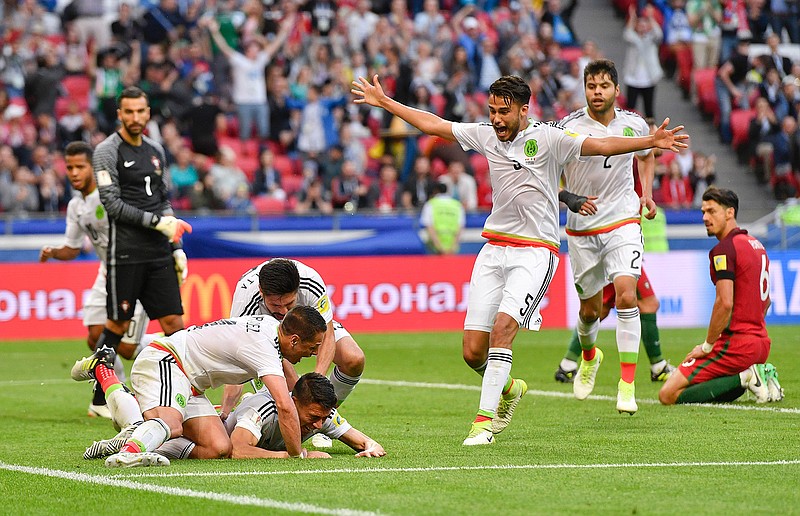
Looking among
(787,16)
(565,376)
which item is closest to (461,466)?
(565,376)

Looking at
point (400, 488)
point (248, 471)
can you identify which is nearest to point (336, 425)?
point (248, 471)

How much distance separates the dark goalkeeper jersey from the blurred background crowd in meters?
10.3

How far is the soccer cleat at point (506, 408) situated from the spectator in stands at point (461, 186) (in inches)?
540

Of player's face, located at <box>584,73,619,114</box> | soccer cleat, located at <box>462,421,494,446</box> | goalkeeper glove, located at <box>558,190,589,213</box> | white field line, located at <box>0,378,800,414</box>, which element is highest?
player's face, located at <box>584,73,619,114</box>

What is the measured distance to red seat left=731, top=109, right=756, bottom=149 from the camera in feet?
90.8

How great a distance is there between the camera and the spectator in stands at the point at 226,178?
2253cm

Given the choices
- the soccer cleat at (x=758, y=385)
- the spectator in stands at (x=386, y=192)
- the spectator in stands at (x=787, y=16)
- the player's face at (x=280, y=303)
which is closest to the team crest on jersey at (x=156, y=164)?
the player's face at (x=280, y=303)

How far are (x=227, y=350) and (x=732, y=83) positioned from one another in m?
21.7

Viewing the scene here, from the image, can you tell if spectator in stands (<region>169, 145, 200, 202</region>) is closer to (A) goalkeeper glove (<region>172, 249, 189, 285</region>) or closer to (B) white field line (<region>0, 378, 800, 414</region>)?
(B) white field line (<region>0, 378, 800, 414</region>)

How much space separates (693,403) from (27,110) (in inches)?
623

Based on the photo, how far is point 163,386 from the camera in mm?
8133

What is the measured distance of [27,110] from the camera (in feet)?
78.0

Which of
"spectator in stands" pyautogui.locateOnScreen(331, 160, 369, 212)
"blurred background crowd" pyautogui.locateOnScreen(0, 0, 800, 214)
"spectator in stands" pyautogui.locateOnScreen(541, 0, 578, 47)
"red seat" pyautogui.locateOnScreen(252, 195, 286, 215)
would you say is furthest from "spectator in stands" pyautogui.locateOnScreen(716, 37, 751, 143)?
"red seat" pyautogui.locateOnScreen(252, 195, 286, 215)

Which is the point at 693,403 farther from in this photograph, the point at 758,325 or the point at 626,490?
the point at 626,490
